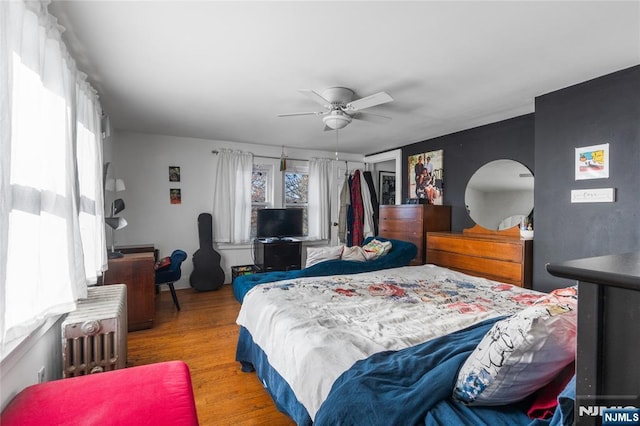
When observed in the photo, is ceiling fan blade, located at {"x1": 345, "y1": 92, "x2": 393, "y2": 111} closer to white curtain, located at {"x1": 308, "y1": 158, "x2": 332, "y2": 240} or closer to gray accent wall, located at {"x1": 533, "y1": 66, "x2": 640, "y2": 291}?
gray accent wall, located at {"x1": 533, "y1": 66, "x2": 640, "y2": 291}

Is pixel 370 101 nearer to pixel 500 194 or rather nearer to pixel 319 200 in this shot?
pixel 500 194

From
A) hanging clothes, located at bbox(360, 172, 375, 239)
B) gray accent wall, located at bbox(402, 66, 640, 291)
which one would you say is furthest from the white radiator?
hanging clothes, located at bbox(360, 172, 375, 239)

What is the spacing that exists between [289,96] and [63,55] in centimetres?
168

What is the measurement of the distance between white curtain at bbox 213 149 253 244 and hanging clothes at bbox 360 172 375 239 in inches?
85.6

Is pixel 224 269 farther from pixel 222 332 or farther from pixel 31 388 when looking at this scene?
pixel 31 388

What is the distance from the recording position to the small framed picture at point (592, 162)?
244 cm

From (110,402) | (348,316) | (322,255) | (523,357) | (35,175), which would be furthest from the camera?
(322,255)

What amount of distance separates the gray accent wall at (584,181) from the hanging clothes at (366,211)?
285 centimetres

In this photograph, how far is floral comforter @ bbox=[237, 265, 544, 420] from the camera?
1.24 m

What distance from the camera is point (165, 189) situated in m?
4.61

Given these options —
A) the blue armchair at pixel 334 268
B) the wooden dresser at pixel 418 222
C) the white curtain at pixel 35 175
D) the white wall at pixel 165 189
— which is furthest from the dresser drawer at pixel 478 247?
the white curtain at pixel 35 175

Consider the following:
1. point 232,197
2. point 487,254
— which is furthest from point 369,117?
point 232,197

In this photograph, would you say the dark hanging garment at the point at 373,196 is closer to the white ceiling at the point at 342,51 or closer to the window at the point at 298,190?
the window at the point at 298,190

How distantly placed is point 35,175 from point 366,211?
492cm
